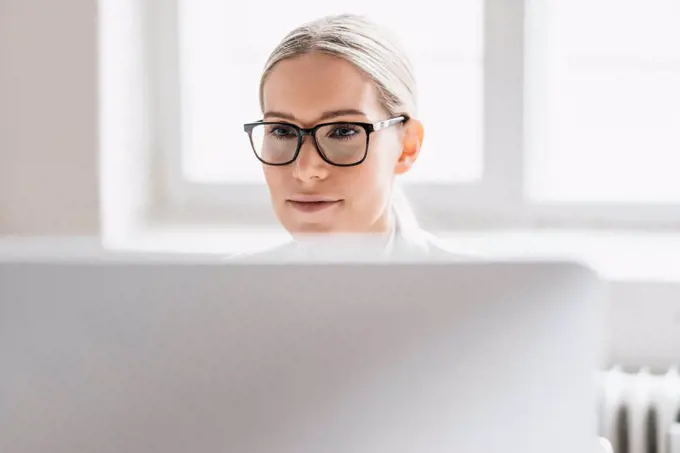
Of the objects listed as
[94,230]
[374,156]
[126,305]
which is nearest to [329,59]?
[374,156]

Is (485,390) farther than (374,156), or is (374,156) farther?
(374,156)

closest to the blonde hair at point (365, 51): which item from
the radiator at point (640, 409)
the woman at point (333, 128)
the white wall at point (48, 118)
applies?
the woman at point (333, 128)

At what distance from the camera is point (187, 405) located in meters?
0.49

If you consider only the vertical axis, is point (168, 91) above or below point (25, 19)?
below

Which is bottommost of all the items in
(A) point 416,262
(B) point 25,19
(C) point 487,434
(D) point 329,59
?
(C) point 487,434

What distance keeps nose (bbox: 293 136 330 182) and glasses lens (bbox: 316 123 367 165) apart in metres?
0.01

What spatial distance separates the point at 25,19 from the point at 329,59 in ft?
3.41

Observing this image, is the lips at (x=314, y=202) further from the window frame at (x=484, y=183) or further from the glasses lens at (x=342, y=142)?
the window frame at (x=484, y=183)

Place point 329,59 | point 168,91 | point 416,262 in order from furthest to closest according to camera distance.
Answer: point 168,91 → point 329,59 → point 416,262

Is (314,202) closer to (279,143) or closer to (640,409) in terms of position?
(279,143)

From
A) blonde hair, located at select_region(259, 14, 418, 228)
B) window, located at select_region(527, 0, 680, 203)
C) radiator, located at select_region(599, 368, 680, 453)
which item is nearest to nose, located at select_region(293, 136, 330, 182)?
blonde hair, located at select_region(259, 14, 418, 228)

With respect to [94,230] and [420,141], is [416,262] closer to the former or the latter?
[420,141]

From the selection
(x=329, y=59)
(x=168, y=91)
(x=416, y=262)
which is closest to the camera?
(x=416, y=262)

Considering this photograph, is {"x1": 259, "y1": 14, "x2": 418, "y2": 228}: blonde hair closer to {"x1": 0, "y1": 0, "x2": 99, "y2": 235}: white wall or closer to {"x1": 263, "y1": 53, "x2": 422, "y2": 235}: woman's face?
{"x1": 263, "y1": 53, "x2": 422, "y2": 235}: woman's face
